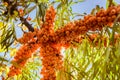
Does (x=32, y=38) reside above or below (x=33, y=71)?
above

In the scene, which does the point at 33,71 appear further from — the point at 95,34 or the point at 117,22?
the point at 117,22

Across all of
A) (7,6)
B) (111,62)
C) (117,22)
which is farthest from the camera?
(7,6)

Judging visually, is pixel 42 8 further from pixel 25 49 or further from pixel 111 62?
pixel 111 62

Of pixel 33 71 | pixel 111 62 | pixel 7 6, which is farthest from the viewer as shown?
pixel 33 71

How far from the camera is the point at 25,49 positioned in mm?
1607

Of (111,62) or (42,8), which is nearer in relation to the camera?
(111,62)

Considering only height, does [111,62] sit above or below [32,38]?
below

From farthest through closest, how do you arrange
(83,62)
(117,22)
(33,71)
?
(33,71) < (83,62) < (117,22)

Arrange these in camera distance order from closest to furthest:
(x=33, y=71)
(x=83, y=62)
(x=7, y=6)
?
1. (x=83, y=62)
2. (x=7, y=6)
3. (x=33, y=71)

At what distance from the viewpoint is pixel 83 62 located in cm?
175

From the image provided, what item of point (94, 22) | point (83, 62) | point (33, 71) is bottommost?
point (33, 71)

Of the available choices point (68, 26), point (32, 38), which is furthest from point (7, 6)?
point (68, 26)

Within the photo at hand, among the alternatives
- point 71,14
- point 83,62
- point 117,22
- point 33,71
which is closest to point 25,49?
point 83,62

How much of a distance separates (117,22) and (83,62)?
0.37 meters
